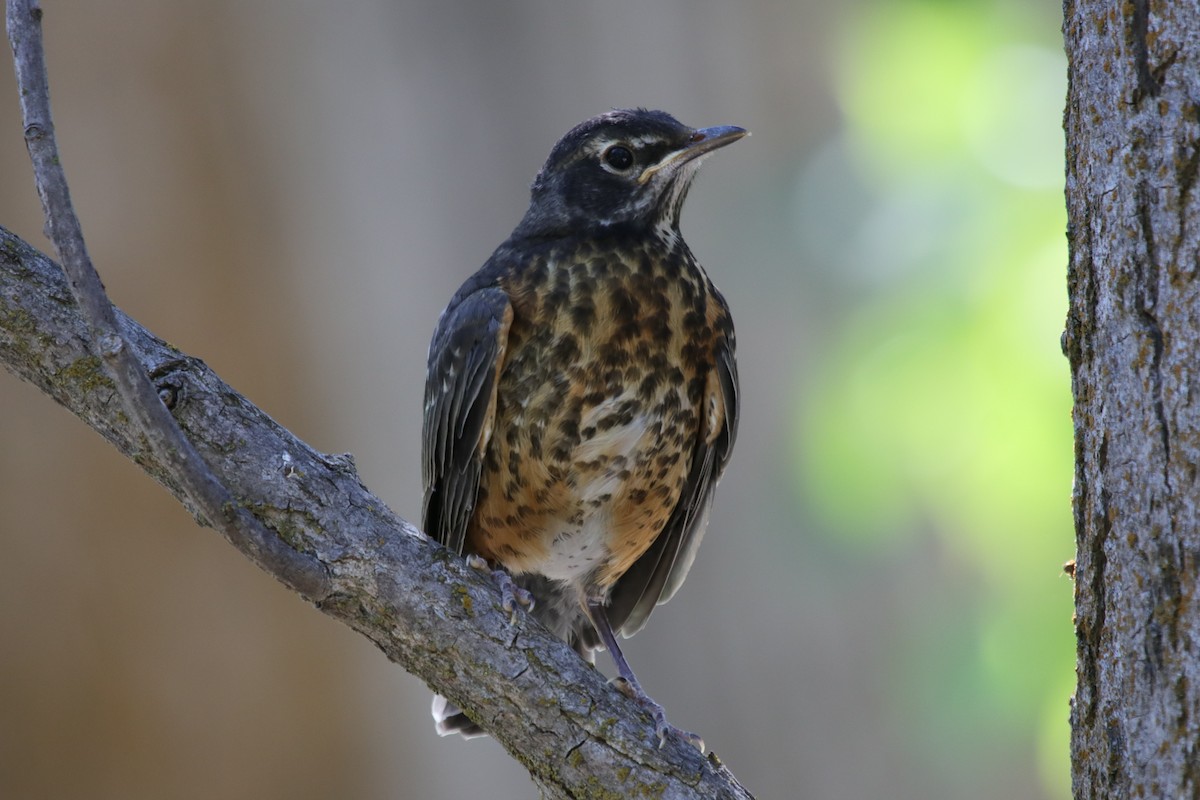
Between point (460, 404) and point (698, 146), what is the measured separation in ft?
3.23

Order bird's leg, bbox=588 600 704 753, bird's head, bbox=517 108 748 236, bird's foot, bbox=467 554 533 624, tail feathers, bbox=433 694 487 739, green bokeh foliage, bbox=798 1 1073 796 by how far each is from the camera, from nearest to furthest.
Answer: bird's foot, bbox=467 554 533 624 → bird's leg, bbox=588 600 704 753 → tail feathers, bbox=433 694 487 739 → bird's head, bbox=517 108 748 236 → green bokeh foliage, bbox=798 1 1073 796

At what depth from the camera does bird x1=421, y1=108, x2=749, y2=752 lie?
3.30 meters

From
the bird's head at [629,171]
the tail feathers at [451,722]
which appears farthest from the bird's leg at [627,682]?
the bird's head at [629,171]

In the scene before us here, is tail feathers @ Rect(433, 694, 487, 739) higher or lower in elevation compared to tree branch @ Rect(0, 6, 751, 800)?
lower

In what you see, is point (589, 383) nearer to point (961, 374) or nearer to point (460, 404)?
point (460, 404)

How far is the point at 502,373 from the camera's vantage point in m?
3.32

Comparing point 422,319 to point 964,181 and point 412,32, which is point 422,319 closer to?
point 412,32

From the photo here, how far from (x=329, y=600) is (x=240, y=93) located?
4.74m

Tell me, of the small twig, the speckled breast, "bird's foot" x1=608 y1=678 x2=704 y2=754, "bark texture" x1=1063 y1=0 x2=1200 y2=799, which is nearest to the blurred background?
the speckled breast

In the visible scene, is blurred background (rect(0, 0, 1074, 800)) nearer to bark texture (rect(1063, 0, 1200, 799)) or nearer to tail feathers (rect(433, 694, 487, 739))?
tail feathers (rect(433, 694, 487, 739))

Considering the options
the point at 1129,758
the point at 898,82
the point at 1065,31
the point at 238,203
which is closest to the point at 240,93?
the point at 238,203

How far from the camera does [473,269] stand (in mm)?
6766

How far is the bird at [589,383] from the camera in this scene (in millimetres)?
3299

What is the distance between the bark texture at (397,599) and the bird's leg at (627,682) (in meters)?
0.13
